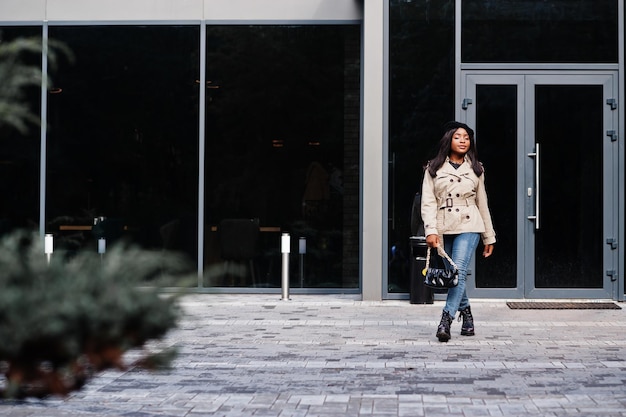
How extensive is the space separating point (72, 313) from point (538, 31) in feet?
35.0

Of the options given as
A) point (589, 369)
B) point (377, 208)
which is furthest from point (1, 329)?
point (377, 208)

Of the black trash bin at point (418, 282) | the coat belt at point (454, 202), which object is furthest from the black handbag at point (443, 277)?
the black trash bin at point (418, 282)

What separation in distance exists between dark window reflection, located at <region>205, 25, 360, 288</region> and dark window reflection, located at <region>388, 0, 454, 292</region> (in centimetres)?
99

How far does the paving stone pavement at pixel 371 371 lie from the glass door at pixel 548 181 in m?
1.12

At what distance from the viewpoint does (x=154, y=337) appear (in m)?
2.76

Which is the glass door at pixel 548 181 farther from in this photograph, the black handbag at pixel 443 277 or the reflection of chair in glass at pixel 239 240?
the black handbag at pixel 443 277

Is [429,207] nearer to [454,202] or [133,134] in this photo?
[454,202]

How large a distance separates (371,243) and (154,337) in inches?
381

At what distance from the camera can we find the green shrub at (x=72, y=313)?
8.42 feet

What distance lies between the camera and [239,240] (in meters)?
13.5

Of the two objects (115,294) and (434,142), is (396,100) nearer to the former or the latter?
(434,142)

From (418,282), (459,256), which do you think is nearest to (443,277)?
(459,256)

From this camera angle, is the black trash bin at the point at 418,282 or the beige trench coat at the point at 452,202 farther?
the black trash bin at the point at 418,282

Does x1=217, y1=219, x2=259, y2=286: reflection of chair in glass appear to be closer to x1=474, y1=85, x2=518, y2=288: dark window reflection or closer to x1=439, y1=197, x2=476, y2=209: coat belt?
x1=474, y1=85, x2=518, y2=288: dark window reflection
